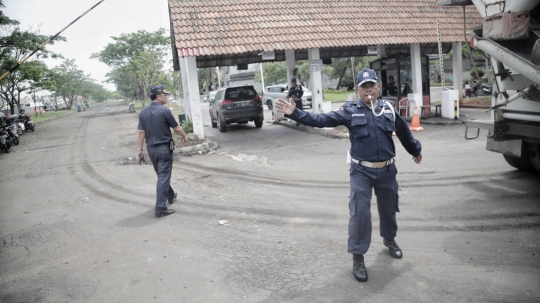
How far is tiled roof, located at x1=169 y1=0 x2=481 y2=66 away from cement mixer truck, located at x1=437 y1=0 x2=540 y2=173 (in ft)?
28.0

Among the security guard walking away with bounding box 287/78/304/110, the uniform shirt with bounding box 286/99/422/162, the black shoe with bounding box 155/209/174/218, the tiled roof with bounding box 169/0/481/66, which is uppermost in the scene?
the tiled roof with bounding box 169/0/481/66

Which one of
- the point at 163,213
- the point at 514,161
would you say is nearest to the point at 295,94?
the point at 514,161

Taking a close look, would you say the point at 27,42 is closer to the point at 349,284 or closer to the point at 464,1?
the point at 464,1

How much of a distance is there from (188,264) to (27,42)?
76.5ft

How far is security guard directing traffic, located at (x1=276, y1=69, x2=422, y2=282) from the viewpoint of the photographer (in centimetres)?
383

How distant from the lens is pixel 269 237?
197 inches

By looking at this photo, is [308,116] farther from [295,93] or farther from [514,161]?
[295,93]

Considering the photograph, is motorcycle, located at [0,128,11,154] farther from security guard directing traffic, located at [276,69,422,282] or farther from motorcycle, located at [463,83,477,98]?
motorcycle, located at [463,83,477,98]

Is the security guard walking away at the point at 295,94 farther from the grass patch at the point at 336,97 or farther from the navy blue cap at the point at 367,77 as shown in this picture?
the grass patch at the point at 336,97

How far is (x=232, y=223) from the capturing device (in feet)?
18.5

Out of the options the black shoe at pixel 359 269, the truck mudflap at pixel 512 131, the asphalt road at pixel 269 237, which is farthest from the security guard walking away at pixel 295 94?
the black shoe at pixel 359 269

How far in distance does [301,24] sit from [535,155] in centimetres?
982

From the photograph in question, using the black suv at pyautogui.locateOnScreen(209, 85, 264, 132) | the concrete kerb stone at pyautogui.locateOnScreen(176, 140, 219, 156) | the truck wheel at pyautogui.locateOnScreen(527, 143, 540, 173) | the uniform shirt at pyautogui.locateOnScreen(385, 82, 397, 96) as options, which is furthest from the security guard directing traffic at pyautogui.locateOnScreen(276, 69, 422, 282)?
the uniform shirt at pyautogui.locateOnScreen(385, 82, 397, 96)

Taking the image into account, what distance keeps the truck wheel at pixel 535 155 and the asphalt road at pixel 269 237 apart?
0.22m
